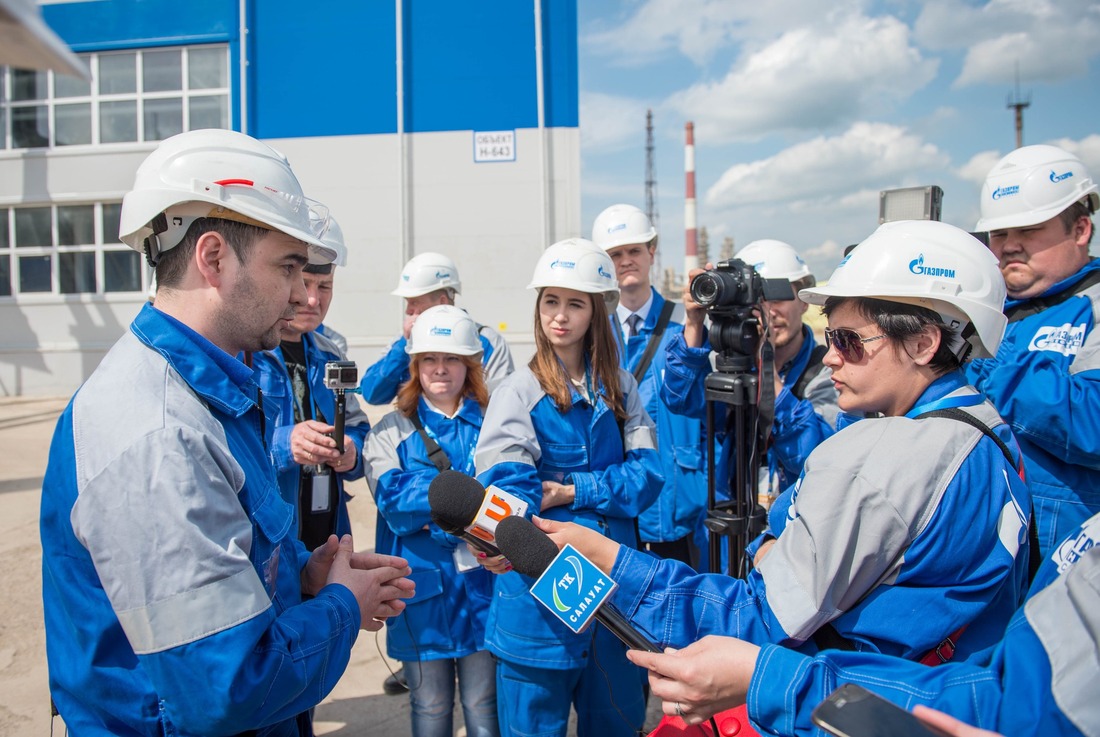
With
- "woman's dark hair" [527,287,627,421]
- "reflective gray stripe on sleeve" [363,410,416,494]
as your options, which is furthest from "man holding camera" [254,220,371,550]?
"woman's dark hair" [527,287,627,421]

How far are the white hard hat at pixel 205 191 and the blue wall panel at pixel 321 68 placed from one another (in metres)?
12.3

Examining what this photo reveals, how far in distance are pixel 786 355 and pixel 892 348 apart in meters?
1.92

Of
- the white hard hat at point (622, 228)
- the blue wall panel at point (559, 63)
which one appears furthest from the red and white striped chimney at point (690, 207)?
the white hard hat at point (622, 228)

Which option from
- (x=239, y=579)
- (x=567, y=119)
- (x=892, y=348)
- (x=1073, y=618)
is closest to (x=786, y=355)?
(x=892, y=348)

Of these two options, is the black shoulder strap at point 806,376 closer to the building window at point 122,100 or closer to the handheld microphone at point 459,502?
the handheld microphone at point 459,502

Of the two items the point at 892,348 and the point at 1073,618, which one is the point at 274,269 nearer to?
the point at 892,348

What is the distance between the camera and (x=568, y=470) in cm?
296

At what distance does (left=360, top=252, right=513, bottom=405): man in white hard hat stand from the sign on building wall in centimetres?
840

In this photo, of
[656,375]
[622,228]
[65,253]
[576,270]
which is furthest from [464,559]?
[65,253]

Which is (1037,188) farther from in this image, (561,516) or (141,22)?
(141,22)

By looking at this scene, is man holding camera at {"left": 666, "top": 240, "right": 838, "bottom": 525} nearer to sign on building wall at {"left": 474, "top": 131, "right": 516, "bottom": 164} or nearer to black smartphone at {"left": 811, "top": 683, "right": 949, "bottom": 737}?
black smartphone at {"left": 811, "top": 683, "right": 949, "bottom": 737}

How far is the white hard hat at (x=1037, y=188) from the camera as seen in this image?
292 cm

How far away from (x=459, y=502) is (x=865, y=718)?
1.23m

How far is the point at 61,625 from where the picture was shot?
1.52 m
